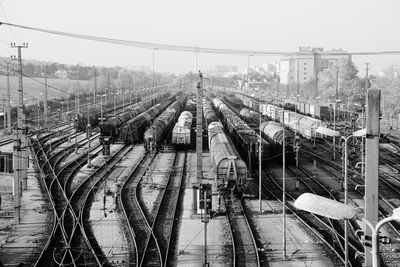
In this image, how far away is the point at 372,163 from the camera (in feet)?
26.6

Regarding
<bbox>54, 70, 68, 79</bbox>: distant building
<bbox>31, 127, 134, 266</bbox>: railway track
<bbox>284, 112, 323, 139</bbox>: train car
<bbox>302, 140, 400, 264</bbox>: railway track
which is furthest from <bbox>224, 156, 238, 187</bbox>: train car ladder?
<bbox>54, 70, 68, 79</bbox>: distant building

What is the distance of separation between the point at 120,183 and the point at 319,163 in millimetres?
13476

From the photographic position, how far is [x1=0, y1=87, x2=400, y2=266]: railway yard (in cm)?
1538

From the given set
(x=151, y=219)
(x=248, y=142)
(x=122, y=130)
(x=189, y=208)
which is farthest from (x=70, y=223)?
(x=122, y=130)

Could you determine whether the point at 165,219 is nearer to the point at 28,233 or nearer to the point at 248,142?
the point at 28,233

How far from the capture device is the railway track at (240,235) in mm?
15098

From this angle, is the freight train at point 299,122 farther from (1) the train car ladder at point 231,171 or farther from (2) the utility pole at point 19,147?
(2) the utility pole at point 19,147

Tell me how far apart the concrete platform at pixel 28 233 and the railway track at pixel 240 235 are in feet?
19.6

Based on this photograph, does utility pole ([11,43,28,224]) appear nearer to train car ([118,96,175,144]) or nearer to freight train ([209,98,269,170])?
freight train ([209,98,269,170])

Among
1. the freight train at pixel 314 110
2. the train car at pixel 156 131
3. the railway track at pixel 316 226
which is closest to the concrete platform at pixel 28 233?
the railway track at pixel 316 226

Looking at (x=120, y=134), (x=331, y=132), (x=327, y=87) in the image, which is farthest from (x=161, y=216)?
(x=327, y=87)

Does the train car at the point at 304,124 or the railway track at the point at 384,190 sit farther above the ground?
the train car at the point at 304,124

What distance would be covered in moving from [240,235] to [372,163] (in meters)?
10.1

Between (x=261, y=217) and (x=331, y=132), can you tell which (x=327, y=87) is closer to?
(x=261, y=217)
